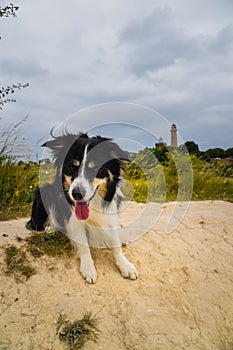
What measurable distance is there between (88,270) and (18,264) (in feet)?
2.20

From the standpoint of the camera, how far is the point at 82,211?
3.46m

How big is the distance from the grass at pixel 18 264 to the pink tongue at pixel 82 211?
657mm

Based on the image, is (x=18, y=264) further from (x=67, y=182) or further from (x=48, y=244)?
(x=67, y=182)

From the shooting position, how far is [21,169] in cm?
753

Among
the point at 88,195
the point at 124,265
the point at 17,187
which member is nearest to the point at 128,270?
the point at 124,265

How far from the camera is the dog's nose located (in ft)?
10.4

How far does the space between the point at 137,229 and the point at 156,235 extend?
1.01 feet

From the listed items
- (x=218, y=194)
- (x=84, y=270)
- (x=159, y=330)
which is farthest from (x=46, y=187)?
(x=218, y=194)

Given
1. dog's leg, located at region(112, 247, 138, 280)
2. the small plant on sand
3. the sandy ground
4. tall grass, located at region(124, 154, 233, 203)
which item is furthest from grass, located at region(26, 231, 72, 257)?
tall grass, located at region(124, 154, 233, 203)

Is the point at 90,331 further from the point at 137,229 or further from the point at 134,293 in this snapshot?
the point at 137,229

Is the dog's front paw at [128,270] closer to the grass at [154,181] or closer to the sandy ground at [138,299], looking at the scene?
the sandy ground at [138,299]

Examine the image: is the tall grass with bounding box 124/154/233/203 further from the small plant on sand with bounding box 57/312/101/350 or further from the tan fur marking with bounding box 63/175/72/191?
the small plant on sand with bounding box 57/312/101/350

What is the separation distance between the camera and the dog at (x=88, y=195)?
3363mm

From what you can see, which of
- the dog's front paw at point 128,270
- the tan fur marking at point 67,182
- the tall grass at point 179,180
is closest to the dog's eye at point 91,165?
the tan fur marking at point 67,182
